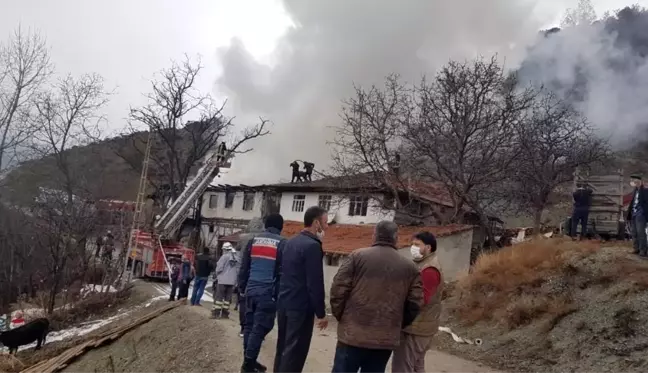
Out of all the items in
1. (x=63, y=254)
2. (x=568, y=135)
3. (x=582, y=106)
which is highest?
(x=582, y=106)

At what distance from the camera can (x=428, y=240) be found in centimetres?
A: 525

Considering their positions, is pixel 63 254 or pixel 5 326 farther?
pixel 63 254

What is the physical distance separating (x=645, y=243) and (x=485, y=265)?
3573 mm

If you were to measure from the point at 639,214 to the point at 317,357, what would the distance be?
7.15 m

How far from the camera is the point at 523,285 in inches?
458

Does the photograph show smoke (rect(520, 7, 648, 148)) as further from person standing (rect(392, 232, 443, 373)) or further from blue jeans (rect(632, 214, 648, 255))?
person standing (rect(392, 232, 443, 373))

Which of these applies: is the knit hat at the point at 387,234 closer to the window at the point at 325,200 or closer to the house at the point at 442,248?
the house at the point at 442,248

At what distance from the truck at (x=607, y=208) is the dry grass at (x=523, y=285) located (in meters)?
2.15

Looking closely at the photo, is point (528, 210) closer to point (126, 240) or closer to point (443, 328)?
point (443, 328)

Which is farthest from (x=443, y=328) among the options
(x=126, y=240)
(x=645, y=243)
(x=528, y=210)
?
(x=126, y=240)

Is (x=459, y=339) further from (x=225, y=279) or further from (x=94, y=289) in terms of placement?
(x=94, y=289)

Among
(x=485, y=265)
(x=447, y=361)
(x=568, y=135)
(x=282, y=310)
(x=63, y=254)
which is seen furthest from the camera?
(x=568, y=135)

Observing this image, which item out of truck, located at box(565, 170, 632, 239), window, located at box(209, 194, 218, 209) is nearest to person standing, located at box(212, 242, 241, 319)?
truck, located at box(565, 170, 632, 239)

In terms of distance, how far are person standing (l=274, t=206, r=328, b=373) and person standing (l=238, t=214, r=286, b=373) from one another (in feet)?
2.55
